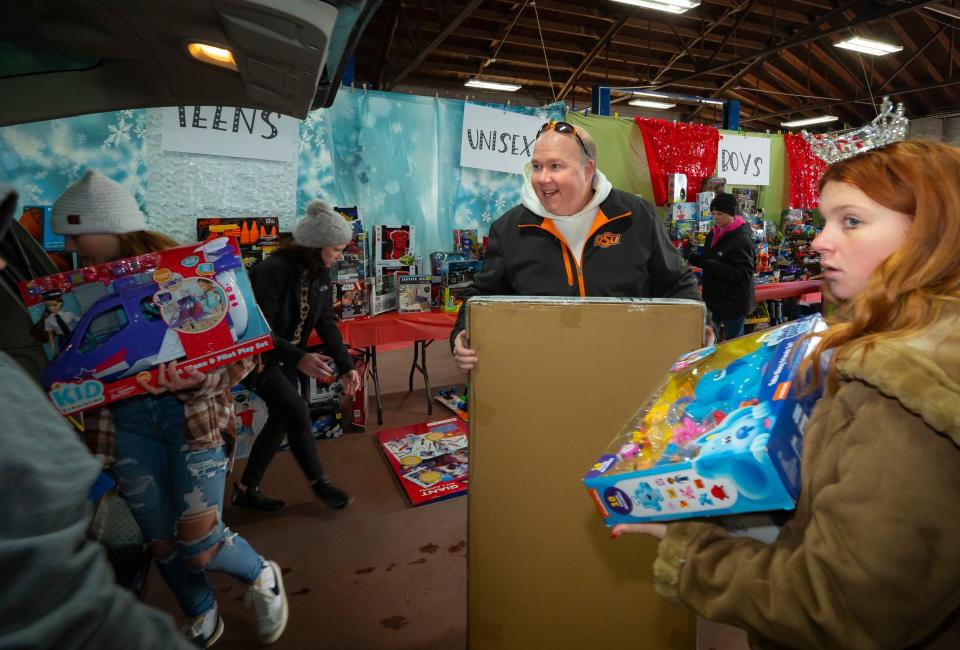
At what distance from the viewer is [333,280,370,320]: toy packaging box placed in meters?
3.60

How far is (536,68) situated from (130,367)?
12.5 m

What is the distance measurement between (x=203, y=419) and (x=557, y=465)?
3.74ft

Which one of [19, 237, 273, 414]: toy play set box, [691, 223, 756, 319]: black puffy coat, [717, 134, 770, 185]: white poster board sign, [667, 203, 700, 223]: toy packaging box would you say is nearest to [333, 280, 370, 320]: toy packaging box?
[19, 237, 273, 414]: toy play set box

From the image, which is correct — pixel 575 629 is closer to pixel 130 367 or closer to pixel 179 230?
pixel 130 367

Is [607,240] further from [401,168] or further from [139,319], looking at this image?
[401,168]

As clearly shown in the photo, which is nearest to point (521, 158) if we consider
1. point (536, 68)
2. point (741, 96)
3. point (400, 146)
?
point (400, 146)

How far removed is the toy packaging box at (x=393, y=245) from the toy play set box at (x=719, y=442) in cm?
332

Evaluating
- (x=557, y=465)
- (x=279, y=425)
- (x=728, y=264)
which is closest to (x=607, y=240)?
(x=557, y=465)

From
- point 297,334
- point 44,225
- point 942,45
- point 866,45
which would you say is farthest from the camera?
point 942,45

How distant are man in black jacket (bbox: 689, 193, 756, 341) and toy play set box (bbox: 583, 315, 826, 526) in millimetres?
3427

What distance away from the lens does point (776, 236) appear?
6.09 metres

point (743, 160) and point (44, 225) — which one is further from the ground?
point (743, 160)

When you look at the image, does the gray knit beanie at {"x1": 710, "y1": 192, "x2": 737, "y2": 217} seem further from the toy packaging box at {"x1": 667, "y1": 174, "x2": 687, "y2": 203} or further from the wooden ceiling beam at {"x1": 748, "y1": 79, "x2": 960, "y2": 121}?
the wooden ceiling beam at {"x1": 748, "y1": 79, "x2": 960, "y2": 121}

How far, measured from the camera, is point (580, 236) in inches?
65.7
